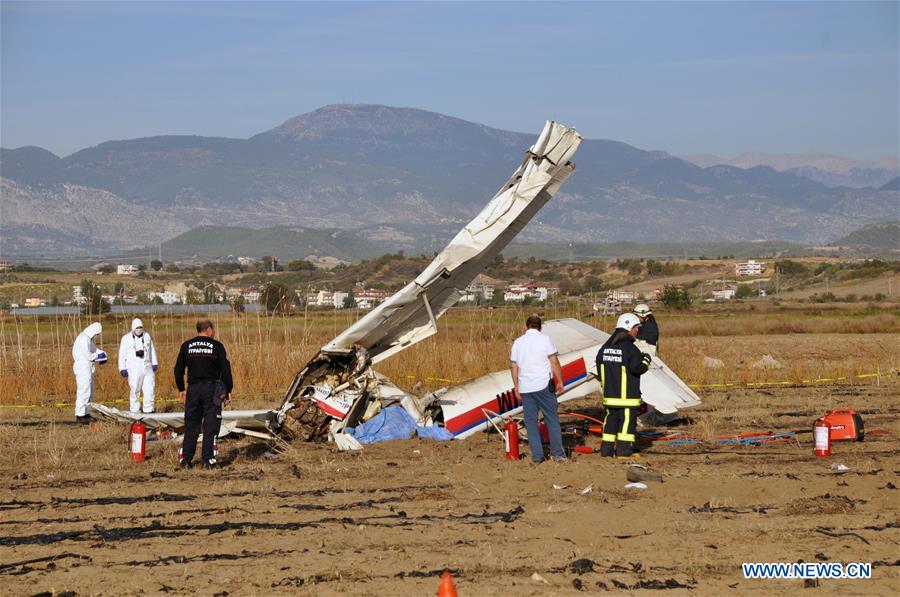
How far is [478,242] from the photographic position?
48.6 feet

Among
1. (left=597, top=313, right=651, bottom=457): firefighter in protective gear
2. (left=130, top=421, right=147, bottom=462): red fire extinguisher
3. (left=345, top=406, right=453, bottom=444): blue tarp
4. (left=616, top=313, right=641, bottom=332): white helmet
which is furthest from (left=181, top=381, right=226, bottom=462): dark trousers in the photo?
(left=616, top=313, right=641, bottom=332): white helmet

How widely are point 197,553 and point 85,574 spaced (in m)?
0.91

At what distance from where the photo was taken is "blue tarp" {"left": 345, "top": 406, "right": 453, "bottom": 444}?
50.0 feet

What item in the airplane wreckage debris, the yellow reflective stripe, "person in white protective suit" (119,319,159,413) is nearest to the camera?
the yellow reflective stripe

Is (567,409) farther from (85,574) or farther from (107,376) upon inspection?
(85,574)

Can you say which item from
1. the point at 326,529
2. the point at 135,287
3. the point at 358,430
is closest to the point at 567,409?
the point at 358,430

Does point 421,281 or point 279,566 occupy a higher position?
point 421,281

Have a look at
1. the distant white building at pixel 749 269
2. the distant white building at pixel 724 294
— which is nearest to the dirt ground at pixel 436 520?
the distant white building at pixel 724 294

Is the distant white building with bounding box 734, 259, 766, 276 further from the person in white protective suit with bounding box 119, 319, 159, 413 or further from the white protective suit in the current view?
the person in white protective suit with bounding box 119, 319, 159, 413

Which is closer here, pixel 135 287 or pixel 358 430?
pixel 358 430

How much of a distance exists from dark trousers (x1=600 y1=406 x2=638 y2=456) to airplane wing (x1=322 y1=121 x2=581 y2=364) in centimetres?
277

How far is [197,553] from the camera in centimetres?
948

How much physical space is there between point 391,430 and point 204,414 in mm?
2694

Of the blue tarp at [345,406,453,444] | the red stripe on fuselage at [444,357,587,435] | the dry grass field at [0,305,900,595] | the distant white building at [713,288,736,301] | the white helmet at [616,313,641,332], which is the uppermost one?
the white helmet at [616,313,641,332]
